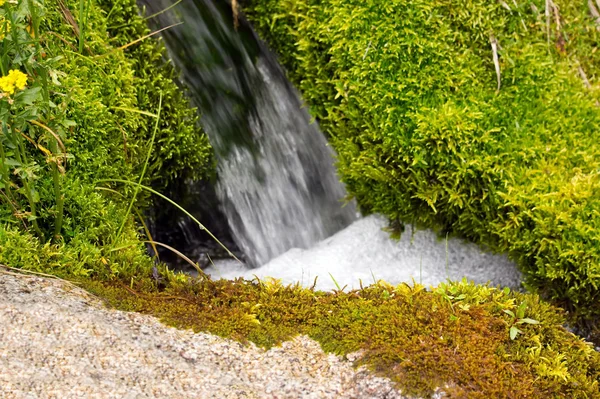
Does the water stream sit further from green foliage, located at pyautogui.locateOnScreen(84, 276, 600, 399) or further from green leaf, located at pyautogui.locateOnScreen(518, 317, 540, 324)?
green leaf, located at pyautogui.locateOnScreen(518, 317, 540, 324)

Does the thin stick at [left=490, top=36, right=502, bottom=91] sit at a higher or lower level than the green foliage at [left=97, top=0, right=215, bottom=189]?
lower

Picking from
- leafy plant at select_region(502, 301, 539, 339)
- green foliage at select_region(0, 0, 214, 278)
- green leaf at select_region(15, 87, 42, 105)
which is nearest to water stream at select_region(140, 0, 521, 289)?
green foliage at select_region(0, 0, 214, 278)

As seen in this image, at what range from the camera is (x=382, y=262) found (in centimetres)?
408

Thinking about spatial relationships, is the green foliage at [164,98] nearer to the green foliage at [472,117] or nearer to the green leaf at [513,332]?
the green foliage at [472,117]

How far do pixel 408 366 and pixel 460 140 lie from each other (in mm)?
1731

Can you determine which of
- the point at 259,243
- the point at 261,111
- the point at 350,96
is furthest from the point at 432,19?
the point at 259,243

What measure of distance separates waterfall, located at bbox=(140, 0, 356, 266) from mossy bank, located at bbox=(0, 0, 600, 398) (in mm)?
836

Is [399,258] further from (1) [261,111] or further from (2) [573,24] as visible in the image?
(2) [573,24]

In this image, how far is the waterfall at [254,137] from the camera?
4199 mm

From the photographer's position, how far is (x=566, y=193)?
3.43m

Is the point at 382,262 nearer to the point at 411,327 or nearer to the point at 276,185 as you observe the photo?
the point at 276,185

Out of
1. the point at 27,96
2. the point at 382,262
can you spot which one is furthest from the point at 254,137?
the point at 27,96

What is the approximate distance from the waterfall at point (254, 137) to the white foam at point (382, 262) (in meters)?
0.20

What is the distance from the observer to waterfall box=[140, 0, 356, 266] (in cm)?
420
